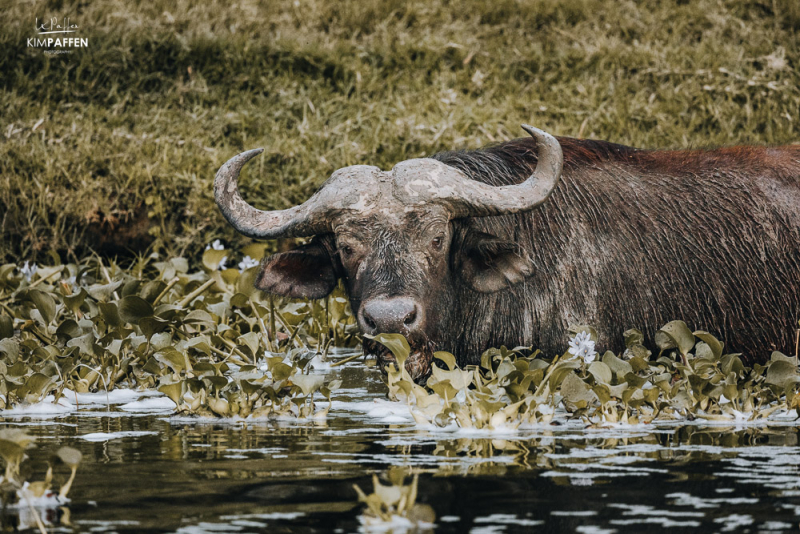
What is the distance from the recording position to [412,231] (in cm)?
577

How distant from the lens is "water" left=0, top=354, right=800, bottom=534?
338 cm

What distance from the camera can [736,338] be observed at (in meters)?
6.50

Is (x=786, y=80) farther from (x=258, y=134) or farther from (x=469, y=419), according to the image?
(x=469, y=419)

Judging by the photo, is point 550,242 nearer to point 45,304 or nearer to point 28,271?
point 45,304

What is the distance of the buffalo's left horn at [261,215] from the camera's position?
5.91m

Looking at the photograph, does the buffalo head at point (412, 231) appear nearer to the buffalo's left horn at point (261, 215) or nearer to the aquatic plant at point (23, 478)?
the buffalo's left horn at point (261, 215)

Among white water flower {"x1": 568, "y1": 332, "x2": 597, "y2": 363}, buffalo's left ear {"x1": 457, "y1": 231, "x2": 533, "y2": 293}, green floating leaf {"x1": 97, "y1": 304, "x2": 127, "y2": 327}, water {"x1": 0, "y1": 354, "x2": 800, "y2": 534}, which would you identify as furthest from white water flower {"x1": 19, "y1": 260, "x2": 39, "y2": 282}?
white water flower {"x1": 568, "y1": 332, "x2": 597, "y2": 363}

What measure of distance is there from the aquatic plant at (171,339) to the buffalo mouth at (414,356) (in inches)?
13.3

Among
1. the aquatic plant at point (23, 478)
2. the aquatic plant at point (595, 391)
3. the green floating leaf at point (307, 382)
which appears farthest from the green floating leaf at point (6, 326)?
the aquatic plant at point (23, 478)

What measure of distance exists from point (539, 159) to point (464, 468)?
2333mm

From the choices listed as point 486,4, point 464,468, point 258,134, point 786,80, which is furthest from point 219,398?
point 486,4

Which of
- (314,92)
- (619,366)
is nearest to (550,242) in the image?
(619,366)

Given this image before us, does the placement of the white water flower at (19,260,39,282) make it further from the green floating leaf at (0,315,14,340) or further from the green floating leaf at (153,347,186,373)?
the green floating leaf at (153,347,186,373)

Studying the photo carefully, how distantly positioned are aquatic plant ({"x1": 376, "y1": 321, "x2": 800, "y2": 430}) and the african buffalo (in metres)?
0.56
